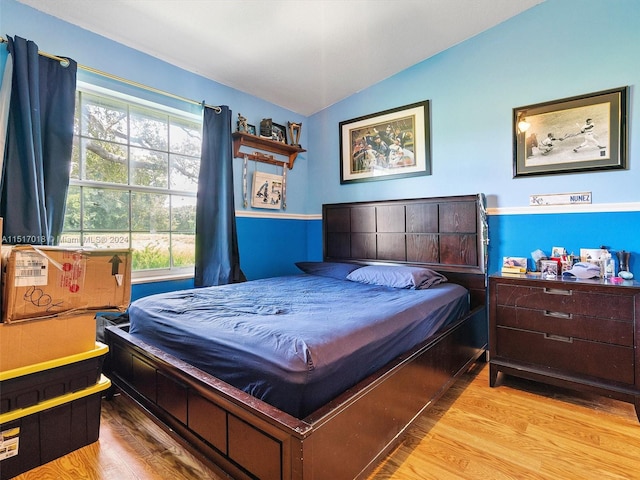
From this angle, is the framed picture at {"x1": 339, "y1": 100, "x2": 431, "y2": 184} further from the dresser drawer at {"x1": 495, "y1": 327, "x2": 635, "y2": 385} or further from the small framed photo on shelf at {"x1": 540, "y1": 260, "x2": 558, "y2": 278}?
the dresser drawer at {"x1": 495, "y1": 327, "x2": 635, "y2": 385}

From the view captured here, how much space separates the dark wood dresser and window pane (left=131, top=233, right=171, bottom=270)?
8.75 ft

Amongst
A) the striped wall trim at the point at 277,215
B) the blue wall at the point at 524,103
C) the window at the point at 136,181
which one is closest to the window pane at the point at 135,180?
the window at the point at 136,181

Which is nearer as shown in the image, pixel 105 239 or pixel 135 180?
pixel 105 239

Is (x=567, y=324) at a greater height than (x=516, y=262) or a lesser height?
lesser

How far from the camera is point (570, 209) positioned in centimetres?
245

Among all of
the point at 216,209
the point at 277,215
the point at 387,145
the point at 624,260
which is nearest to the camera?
the point at 624,260

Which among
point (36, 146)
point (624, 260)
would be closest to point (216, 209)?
point (36, 146)

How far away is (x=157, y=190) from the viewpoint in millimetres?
2844

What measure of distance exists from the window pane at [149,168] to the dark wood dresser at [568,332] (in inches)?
111

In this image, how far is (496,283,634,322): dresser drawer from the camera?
75.0 inches

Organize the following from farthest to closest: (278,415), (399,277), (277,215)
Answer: (277,215) → (399,277) → (278,415)

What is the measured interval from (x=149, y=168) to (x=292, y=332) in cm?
223

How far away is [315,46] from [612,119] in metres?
2.29

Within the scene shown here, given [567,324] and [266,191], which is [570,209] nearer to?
[567,324]
